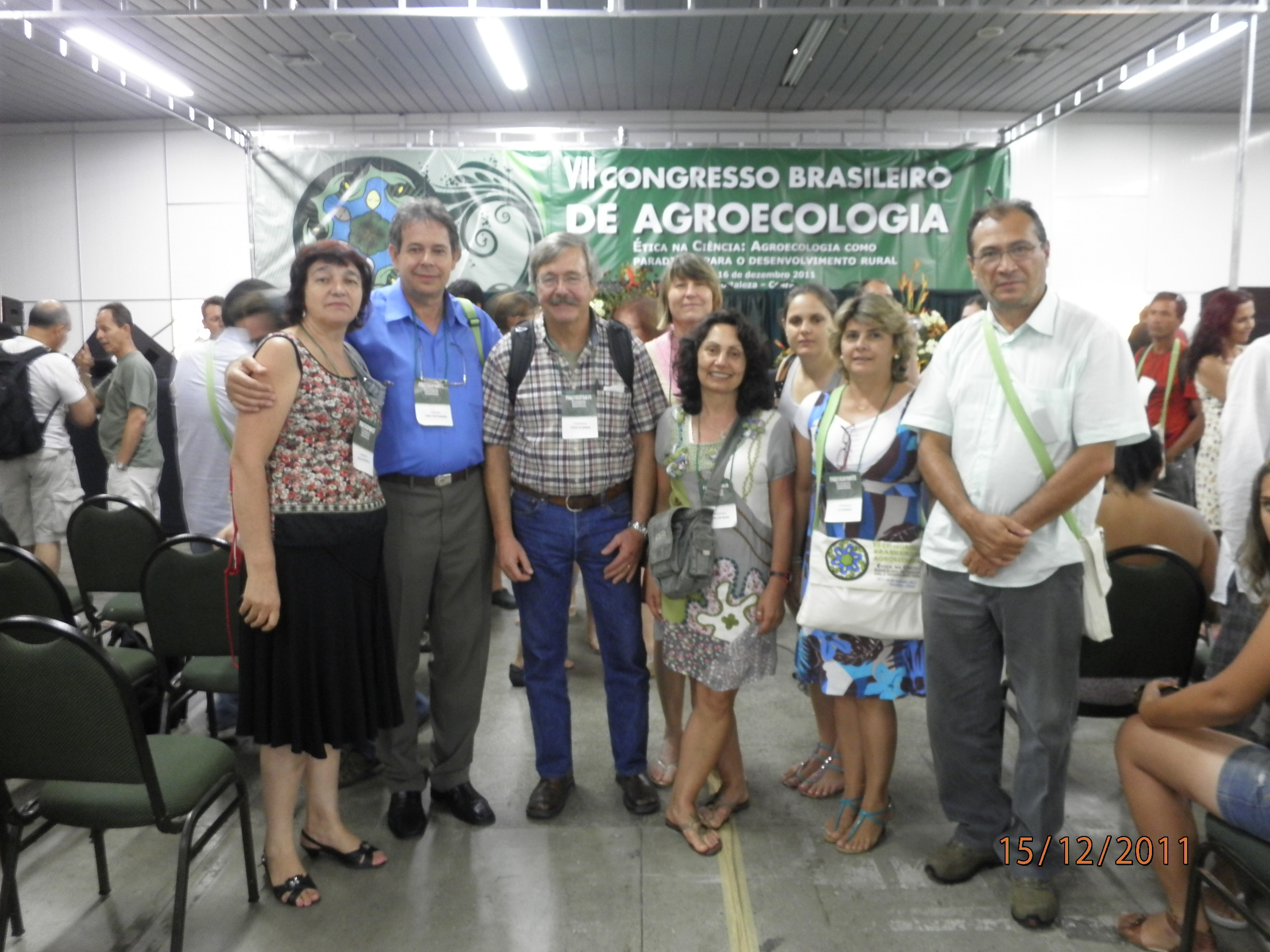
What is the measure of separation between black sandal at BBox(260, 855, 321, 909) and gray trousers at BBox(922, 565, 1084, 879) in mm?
1673

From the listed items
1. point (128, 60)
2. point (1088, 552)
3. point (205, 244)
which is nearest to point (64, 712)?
point (1088, 552)

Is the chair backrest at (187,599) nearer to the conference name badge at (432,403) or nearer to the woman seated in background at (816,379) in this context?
the conference name badge at (432,403)

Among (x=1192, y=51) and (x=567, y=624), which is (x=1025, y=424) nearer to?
(x=567, y=624)

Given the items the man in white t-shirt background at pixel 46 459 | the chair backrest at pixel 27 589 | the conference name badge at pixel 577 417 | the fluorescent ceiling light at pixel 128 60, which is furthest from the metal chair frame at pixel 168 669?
the fluorescent ceiling light at pixel 128 60

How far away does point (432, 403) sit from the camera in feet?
7.80

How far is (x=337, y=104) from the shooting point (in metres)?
7.71

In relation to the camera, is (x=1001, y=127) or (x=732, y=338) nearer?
(x=732, y=338)

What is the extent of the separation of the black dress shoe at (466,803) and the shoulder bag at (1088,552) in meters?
1.76

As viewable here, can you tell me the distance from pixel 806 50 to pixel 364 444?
5407 mm

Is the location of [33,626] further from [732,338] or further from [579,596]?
[579,596]

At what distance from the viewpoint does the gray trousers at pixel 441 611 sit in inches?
94.1

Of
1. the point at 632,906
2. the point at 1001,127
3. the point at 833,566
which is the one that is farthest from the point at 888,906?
the point at 1001,127

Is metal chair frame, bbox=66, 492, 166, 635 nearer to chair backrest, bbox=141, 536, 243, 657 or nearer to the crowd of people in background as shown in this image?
chair backrest, bbox=141, 536, 243, 657

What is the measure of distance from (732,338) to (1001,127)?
7.14 meters
